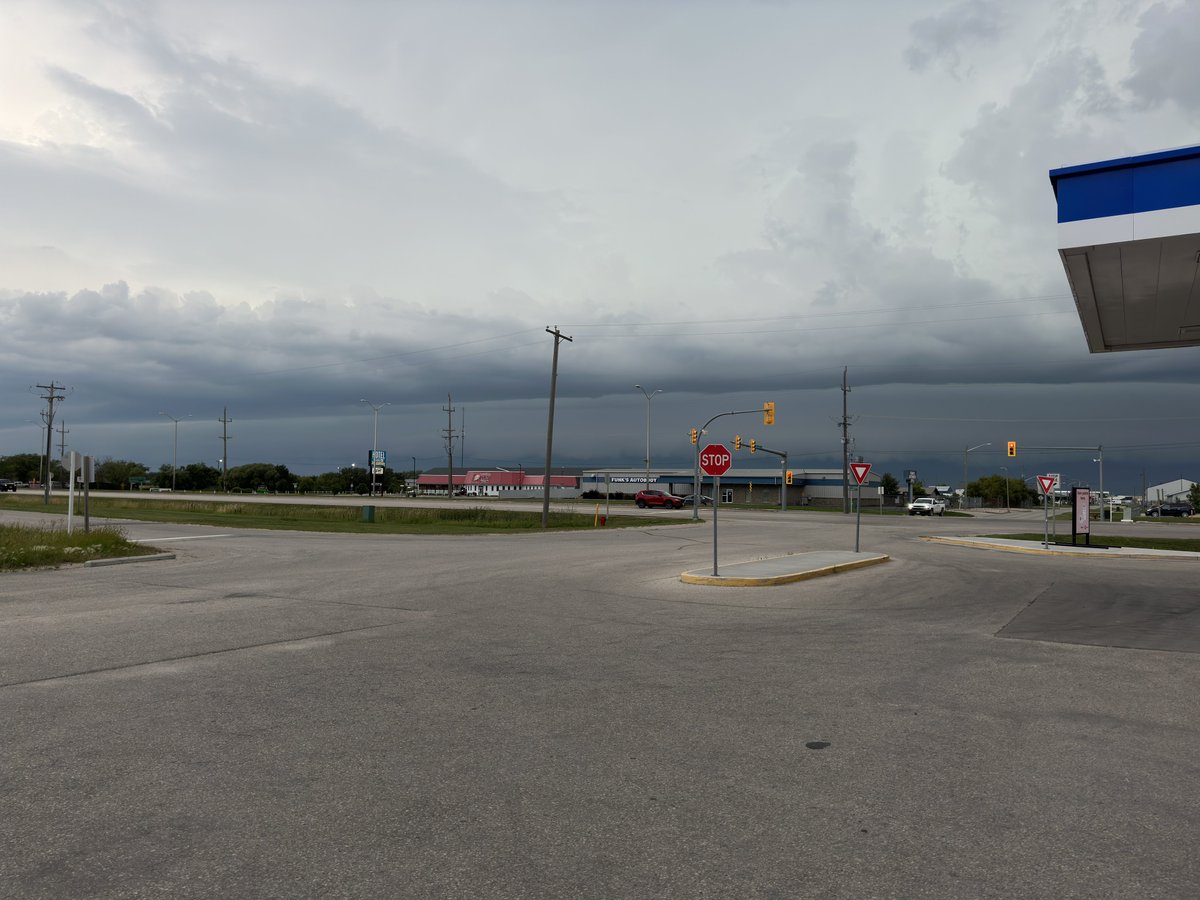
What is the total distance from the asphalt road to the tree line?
148 m

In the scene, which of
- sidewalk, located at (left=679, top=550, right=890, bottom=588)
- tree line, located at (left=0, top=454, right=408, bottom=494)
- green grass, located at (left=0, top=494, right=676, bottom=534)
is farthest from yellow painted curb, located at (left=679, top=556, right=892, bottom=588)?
tree line, located at (left=0, top=454, right=408, bottom=494)

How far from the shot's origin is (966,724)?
684 centimetres

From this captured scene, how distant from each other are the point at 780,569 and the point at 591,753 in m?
13.9

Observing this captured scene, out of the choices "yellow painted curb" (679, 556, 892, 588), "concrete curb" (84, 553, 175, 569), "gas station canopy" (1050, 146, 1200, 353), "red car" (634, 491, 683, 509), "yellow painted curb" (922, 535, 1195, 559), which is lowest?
"yellow painted curb" (922, 535, 1195, 559)

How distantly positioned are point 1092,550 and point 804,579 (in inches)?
649

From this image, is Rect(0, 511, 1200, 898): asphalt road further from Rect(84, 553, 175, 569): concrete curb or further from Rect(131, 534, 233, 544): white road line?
Rect(131, 534, 233, 544): white road line

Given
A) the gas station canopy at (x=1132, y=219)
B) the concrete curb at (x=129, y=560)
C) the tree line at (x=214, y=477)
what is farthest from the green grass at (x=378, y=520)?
the tree line at (x=214, y=477)

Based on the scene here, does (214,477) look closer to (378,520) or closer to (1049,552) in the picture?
(378,520)

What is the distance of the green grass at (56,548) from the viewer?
1984cm

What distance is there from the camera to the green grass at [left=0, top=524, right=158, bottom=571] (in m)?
19.8

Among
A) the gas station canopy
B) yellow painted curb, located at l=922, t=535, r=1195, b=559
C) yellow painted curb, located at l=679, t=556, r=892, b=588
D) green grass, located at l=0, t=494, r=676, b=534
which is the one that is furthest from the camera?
green grass, located at l=0, t=494, r=676, b=534

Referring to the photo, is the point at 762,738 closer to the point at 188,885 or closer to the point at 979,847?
the point at 979,847

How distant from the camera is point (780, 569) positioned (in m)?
19.3

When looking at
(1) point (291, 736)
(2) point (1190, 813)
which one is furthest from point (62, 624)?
(2) point (1190, 813)
